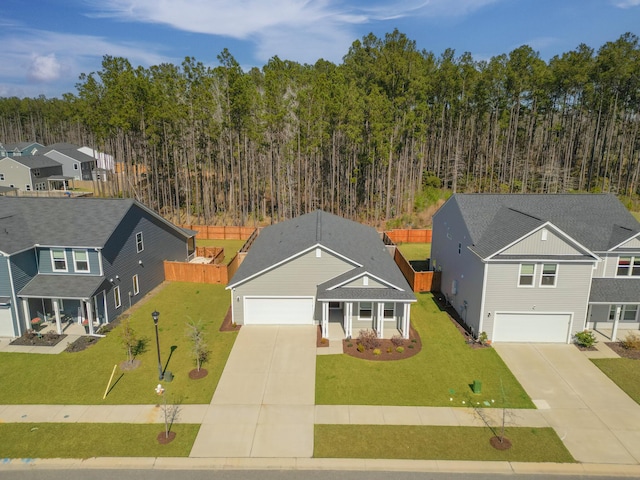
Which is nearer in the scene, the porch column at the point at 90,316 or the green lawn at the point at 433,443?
the green lawn at the point at 433,443

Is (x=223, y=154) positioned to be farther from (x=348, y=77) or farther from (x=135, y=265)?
(x=135, y=265)

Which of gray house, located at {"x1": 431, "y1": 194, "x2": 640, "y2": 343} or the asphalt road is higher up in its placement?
gray house, located at {"x1": 431, "y1": 194, "x2": 640, "y2": 343}

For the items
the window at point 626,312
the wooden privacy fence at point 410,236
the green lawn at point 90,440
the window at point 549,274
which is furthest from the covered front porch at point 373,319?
the wooden privacy fence at point 410,236

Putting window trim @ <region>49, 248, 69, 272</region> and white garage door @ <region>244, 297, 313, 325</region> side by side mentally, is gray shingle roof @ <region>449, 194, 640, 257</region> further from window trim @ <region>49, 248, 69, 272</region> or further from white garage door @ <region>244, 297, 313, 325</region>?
window trim @ <region>49, 248, 69, 272</region>

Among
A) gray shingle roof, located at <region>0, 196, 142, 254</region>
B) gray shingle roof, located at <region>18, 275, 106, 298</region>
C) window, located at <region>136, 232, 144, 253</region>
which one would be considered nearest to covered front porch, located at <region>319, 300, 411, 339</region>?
gray shingle roof, located at <region>18, 275, 106, 298</region>

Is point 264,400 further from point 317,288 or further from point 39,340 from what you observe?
point 39,340

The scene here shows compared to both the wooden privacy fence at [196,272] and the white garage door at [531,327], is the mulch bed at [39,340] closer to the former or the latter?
the wooden privacy fence at [196,272]

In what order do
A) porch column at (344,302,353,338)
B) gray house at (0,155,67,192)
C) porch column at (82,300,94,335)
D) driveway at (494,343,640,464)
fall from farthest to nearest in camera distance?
gray house at (0,155,67,192)
porch column at (82,300,94,335)
porch column at (344,302,353,338)
driveway at (494,343,640,464)

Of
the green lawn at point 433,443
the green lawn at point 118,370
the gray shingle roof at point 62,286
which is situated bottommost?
the green lawn at point 118,370
